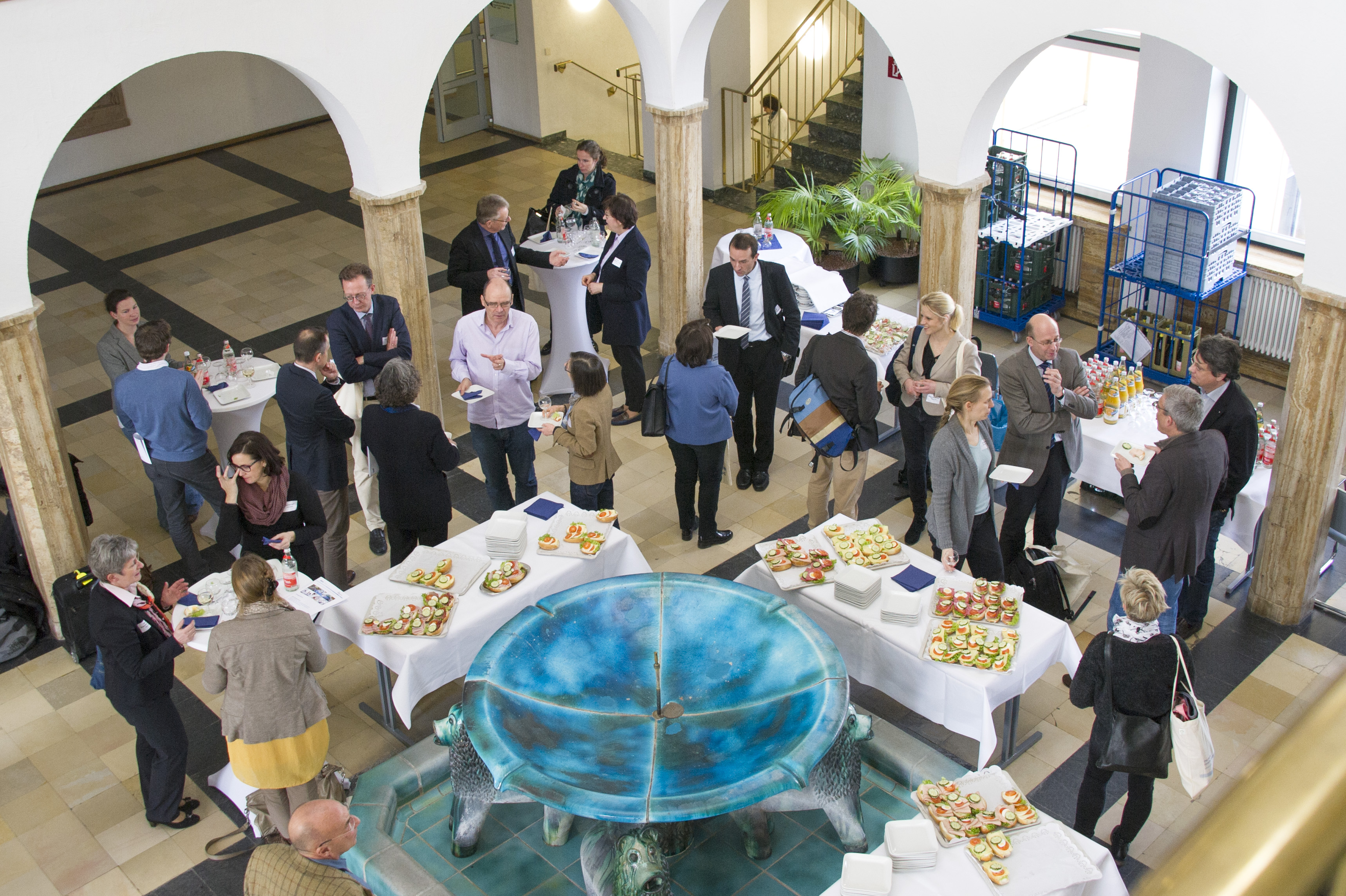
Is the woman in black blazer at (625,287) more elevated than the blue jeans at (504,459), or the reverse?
the woman in black blazer at (625,287)

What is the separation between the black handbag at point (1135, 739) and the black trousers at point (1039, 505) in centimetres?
198

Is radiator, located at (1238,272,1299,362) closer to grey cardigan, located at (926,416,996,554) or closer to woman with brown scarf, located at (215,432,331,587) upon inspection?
grey cardigan, located at (926,416,996,554)

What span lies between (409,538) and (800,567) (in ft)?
7.42

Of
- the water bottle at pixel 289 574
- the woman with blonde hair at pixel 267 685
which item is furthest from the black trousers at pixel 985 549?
the water bottle at pixel 289 574

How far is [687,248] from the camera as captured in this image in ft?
34.2

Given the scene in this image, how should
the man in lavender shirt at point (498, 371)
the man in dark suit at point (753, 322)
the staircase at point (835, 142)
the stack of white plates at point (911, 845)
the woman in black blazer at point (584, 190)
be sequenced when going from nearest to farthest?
the stack of white plates at point (911, 845) → the man in lavender shirt at point (498, 371) → the man in dark suit at point (753, 322) → the woman in black blazer at point (584, 190) → the staircase at point (835, 142)

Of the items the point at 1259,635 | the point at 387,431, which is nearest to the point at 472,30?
the point at 387,431

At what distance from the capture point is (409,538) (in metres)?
6.94

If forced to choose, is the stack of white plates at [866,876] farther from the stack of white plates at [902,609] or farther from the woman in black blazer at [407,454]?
the woman in black blazer at [407,454]

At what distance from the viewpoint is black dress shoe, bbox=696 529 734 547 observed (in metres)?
8.11

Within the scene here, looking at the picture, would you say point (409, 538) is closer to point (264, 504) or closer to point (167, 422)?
point (264, 504)

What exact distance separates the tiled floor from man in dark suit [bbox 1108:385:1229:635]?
25.7 inches

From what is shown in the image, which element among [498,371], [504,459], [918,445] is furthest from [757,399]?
[498,371]

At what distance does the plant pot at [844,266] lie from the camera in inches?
478
